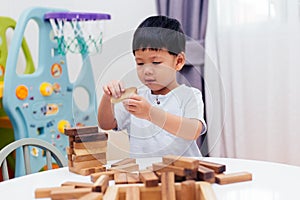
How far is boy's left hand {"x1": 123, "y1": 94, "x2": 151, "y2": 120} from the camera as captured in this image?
751 mm

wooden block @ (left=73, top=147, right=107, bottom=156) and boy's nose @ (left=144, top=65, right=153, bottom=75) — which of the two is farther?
wooden block @ (left=73, top=147, right=107, bottom=156)

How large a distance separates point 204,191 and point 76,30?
1.39 meters

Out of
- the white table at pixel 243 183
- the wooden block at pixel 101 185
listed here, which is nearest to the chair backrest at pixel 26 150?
the white table at pixel 243 183

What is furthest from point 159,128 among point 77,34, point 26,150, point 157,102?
point 77,34

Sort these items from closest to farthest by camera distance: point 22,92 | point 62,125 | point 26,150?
point 26,150 < point 22,92 < point 62,125

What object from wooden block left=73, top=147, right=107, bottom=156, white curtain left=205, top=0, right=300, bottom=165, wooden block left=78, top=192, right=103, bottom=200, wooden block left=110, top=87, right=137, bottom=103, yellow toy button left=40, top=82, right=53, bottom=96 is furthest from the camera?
yellow toy button left=40, top=82, right=53, bottom=96

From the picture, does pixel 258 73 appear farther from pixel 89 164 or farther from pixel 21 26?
pixel 89 164

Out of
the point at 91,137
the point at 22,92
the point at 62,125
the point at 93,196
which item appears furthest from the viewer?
the point at 62,125

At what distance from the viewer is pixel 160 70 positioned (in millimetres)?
747

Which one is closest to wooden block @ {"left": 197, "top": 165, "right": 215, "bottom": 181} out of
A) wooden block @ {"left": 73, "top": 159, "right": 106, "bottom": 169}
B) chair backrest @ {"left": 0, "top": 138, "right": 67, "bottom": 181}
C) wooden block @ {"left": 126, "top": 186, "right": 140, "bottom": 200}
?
wooden block @ {"left": 126, "top": 186, "right": 140, "bottom": 200}

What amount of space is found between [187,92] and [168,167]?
5.7 inches

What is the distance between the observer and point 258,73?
1.86 meters

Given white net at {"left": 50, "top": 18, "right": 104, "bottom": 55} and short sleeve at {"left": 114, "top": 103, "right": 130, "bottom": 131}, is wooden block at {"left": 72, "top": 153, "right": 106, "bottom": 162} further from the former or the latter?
white net at {"left": 50, "top": 18, "right": 104, "bottom": 55}

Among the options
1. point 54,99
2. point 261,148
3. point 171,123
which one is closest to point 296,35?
point 261,148
